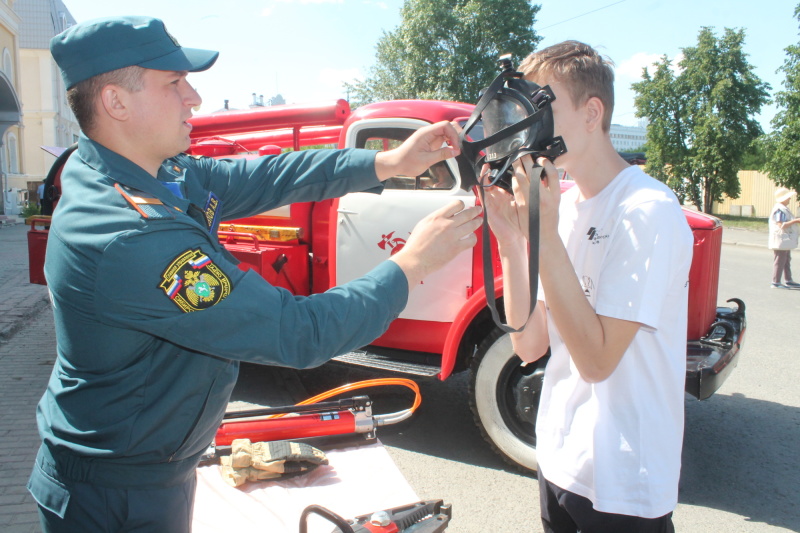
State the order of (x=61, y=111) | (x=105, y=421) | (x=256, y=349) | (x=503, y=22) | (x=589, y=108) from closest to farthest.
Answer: (x=256, y=349) → (x=105, y=421) → (x=589, y=108) → (x=503, y=22) → (x=61, y=111)

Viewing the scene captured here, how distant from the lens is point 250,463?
315 cm

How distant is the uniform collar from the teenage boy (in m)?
0.85

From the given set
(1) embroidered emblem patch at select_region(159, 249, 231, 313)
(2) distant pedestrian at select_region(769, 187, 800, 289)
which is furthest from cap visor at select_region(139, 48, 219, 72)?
(2) distant pedestrian at select_region(769, 187, 800, 289)

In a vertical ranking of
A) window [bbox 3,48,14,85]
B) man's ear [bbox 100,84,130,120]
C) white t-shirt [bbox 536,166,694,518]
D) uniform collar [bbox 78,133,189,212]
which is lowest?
white t-shirt [bbox 536,166,694,518]

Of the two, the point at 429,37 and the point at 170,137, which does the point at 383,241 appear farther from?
the point at 429,37

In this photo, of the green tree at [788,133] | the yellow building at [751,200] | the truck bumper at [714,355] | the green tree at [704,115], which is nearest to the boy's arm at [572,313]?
the truck bumper at [714,355]

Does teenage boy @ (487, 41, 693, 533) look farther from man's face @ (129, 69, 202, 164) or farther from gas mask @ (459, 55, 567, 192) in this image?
man's face @ (129, 69, 202, 164)

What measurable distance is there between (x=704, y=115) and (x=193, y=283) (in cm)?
3175

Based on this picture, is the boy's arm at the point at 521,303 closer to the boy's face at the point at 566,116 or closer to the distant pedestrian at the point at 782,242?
the boy's face at the point at 566,116

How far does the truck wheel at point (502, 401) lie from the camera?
12.8 feet

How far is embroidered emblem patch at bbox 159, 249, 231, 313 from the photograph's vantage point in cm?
127

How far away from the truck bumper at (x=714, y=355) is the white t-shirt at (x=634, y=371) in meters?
1.93

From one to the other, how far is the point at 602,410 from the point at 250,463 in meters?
2.07

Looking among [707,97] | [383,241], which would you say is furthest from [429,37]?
[383,241]
